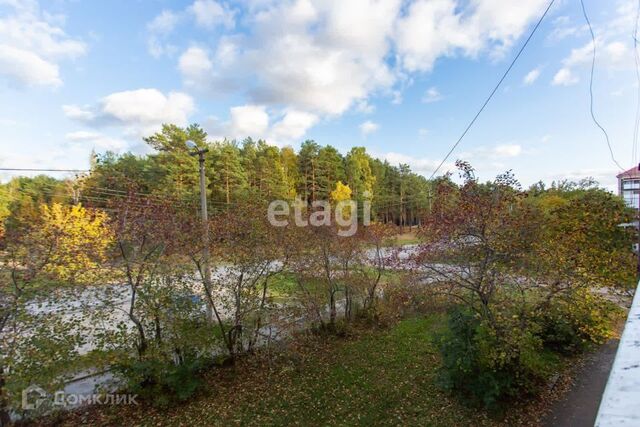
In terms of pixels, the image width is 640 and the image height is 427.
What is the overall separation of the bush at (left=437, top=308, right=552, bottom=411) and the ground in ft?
0.98

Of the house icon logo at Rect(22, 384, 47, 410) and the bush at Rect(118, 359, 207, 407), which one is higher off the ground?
the house icon logo at Rect(22, 384, 47, 410)

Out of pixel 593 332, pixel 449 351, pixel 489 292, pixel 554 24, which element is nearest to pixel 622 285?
pixel 593 332

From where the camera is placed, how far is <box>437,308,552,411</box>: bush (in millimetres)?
4312

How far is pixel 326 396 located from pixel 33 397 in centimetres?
429

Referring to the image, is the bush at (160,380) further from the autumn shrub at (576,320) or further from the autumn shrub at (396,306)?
the autumn shrub at (576,320)

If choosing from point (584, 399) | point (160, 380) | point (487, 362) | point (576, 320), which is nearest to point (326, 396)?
point (487, 362)

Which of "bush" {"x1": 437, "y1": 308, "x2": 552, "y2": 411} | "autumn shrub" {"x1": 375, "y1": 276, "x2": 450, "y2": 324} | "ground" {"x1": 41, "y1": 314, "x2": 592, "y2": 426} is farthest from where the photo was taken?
"autumn shrub" {"x1": 375, "y1": 276, "x2": 450, "y2": 324}

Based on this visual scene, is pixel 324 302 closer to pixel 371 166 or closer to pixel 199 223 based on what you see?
pixel 199 223

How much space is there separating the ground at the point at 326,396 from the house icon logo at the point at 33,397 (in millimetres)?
893

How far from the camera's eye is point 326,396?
5371 mm

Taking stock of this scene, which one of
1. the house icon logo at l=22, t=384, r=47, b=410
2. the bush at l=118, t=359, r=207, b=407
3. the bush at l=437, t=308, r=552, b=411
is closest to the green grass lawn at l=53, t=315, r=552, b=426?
the bush at l=118, t=359, r=207, b=407

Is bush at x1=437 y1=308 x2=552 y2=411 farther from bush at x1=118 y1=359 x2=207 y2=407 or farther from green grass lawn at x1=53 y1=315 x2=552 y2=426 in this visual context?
bush at x1=118 y1=359 x2=207 y2=407

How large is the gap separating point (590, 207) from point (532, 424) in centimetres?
478

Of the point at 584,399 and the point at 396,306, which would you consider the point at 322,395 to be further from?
the point at 396,306
